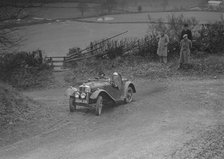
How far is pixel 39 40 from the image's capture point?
3797 cm

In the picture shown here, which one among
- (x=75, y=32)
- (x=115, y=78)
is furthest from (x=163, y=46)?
(x=75, y=32)

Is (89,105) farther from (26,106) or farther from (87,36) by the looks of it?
(87,36)

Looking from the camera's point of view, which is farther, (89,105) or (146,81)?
(146,81)

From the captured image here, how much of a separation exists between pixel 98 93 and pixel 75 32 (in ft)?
89.1

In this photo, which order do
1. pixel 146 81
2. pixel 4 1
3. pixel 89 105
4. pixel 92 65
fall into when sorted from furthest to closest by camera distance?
pixel 92 65, pixel 146 81, pixel 4 1, pixel 89 105

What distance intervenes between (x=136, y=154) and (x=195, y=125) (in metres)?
3.06

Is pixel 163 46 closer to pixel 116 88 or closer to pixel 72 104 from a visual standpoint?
pixel 116 88

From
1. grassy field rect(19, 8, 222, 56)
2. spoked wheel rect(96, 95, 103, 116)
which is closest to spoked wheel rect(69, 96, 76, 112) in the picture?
spoked wheel rect(96, 95, 103, 116)

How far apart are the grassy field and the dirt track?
62.9ft

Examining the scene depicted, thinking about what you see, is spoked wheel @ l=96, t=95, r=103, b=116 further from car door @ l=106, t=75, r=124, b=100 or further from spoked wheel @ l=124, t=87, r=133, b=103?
spoked wheel @ l=124, t=87, r=133, b=103

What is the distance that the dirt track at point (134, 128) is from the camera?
10.5m

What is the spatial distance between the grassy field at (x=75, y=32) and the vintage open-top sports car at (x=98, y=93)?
20.4 meters

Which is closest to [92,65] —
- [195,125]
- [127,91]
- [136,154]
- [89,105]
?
[127,91]

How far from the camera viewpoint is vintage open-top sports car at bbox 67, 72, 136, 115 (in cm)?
1359
